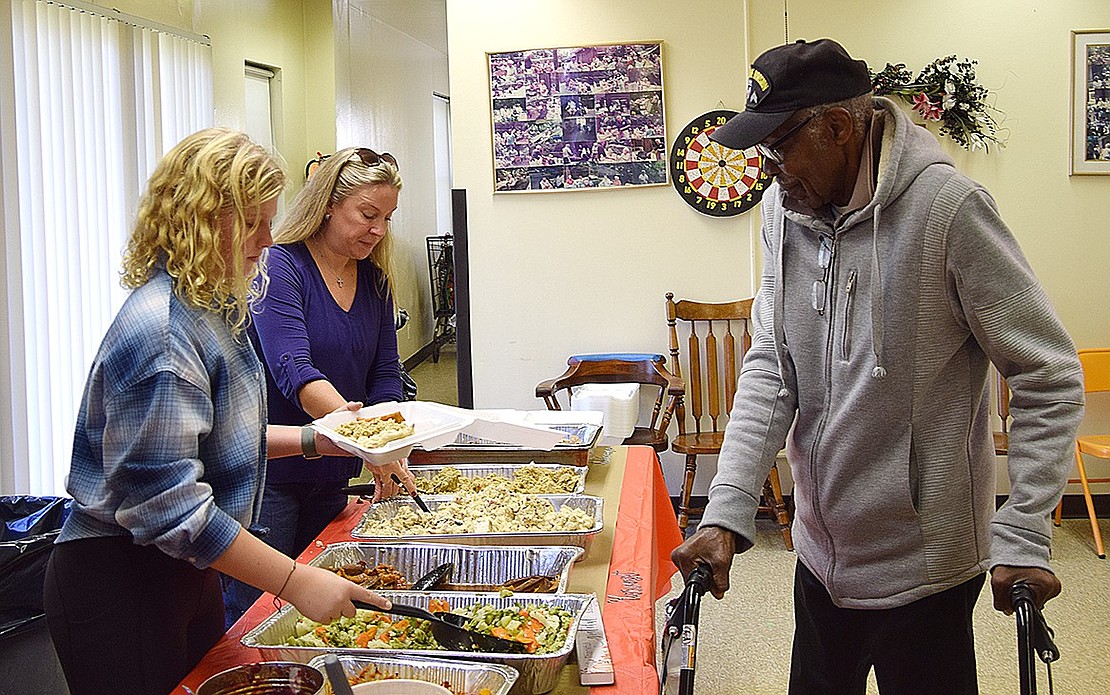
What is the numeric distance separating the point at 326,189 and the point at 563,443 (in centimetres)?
89

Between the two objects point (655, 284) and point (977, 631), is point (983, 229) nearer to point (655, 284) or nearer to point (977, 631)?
point (977, 631)

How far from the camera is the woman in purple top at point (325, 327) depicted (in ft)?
7.80

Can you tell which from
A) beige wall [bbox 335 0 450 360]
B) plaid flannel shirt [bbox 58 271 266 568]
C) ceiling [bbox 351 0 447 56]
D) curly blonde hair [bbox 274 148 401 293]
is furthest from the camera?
ceiling [bbox 351 0 447 56]

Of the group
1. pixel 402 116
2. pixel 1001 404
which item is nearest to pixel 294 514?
pixel 1001 404

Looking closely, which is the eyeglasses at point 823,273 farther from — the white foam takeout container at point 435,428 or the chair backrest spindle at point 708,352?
the chair backrest spindle at point 708,352

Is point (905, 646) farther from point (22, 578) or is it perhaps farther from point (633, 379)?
point (633, 379)

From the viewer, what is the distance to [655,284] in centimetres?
500

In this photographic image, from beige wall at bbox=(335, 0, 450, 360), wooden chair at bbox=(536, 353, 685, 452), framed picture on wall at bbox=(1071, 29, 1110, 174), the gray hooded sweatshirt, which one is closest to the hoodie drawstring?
the gray hooded sweatshirt

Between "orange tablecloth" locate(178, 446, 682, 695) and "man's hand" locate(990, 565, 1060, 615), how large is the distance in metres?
0.53

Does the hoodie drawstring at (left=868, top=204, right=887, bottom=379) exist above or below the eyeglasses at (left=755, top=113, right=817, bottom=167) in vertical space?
below

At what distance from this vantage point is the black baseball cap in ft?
5.32

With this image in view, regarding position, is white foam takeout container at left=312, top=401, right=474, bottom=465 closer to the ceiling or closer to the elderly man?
the elderly man

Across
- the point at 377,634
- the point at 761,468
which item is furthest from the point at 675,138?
the point at 377,634

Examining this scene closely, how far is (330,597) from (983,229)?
3.68ft
